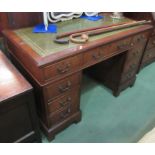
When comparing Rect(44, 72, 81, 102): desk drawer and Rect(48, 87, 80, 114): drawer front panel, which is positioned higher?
Rect(44, 72, 81, 102): desk drawer

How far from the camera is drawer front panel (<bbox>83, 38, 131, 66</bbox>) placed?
1143mm

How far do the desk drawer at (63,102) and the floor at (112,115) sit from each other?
0.32 meters

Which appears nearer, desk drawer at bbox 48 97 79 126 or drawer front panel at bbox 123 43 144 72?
desk drawer at bbox 48 97 79 126

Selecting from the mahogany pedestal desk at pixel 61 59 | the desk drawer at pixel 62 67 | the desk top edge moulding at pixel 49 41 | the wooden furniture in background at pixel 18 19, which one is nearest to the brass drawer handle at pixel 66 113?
the mahogany pedestal desk at pixel 61 59

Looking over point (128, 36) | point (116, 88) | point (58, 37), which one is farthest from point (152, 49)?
point (58, 37)

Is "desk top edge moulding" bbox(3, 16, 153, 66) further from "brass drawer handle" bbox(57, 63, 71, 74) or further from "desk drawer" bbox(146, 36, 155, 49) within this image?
"desk drawer" bbox(146, 36, 155, 49)

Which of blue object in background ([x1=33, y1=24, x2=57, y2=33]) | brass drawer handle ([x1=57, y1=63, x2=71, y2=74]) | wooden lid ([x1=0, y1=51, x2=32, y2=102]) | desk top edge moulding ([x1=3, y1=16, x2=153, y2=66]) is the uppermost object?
blue object in background ([x1=33, y1=24, x2=57, y2=33])

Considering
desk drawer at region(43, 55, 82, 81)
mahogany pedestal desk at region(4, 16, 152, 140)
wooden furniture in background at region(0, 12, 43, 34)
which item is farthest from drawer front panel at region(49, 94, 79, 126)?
wooden furniture in background at region(0, 12, 43, 34)

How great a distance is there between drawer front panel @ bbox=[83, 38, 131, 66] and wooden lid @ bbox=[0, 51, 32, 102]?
442 millimetres

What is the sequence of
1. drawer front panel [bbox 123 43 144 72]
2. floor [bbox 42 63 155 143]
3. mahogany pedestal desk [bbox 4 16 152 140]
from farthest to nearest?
drawer front panel [bbox 123 43 144 72], floor [bbox 42 63 155 143], mahogany pedestal desk [bbox 4 16 152 140]

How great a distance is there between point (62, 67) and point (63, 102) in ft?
1.06

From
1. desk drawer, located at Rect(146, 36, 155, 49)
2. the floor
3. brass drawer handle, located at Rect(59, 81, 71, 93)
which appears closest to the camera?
brass drawer handle, located at Rect(59, 81, 71, 93)

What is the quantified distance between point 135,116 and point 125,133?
244 millimetres

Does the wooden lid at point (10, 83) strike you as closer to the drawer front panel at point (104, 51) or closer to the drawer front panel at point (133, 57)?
the drawer front panel at point (104, 51)
